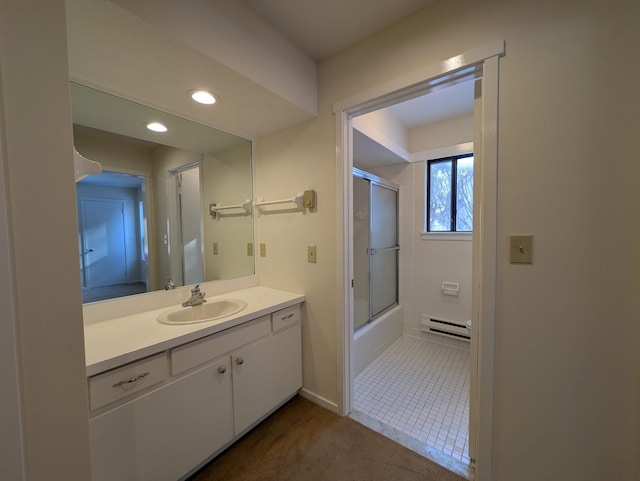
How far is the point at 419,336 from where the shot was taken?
9.52 feet

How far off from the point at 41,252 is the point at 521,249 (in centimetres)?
163

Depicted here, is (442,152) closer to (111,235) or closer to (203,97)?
(203,97)

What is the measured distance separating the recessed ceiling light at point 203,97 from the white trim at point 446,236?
2.38 m

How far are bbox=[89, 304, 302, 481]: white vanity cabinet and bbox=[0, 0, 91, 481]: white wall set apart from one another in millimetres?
276

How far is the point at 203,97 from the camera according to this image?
1470 mm

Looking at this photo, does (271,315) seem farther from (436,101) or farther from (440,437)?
(436,101)

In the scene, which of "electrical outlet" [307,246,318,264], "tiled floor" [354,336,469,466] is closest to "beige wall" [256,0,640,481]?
"tiled floor" [354,336,469,466]

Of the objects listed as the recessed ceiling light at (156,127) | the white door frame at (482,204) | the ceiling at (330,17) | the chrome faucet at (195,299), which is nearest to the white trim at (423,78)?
the white door frame at (482,204)

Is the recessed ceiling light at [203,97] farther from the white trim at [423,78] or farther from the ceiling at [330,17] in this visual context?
the white trim at [423,78]

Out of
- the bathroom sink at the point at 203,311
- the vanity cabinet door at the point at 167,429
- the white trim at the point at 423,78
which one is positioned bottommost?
the vanity cabinet door at the point at 167,429

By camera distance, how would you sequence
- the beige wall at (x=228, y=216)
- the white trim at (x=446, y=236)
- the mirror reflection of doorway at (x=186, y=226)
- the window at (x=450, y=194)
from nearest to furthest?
the mirror reflection of doorway at (x=186, y=226), the beige wall at (x=228, y=216), the white trim at (x=446, y=236), the window at (x=450, y=194)

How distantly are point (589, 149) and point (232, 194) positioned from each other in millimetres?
2027

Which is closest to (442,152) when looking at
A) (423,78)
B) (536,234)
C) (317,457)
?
(423,78)

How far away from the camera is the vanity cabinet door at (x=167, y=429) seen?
96 centimetres
